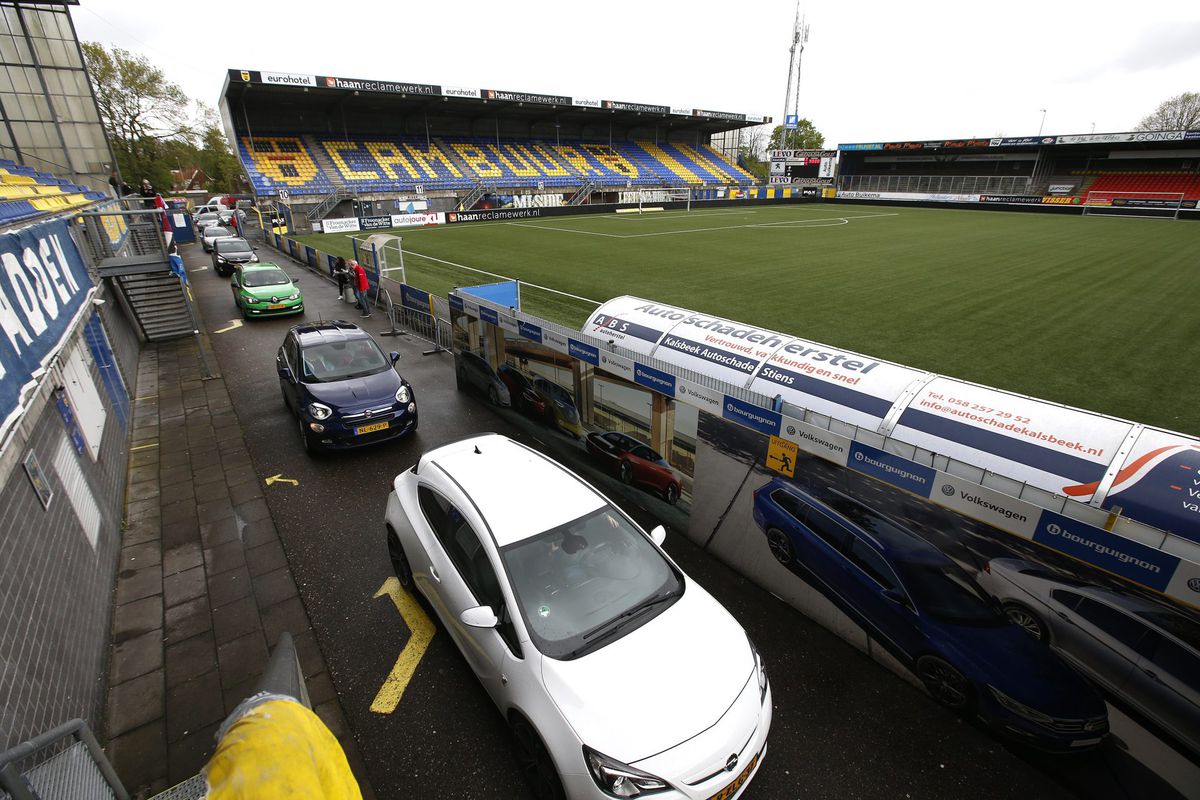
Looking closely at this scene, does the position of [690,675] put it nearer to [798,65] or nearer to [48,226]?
[48,226]

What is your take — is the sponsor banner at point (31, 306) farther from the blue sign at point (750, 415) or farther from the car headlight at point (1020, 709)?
the car headlight at point (1020, 709)

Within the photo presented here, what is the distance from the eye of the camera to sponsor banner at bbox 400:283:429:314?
14.4m

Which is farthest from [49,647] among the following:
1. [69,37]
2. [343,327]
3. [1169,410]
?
[69,37]

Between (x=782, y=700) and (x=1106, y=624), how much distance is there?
2383 millimetres

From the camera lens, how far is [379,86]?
157 feet

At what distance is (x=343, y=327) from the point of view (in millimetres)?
10172

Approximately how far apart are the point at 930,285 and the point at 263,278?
23.9 m

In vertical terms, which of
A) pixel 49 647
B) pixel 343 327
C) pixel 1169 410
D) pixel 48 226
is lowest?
pixel 1169 410

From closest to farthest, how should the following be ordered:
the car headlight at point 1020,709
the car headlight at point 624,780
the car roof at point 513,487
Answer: the car headlight at point 624,780 < the car headlight at point 1020,709 < the car roof at point 513,487

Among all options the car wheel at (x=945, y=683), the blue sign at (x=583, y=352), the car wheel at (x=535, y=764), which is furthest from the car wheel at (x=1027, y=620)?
the blue sign at (x=583, y=352)

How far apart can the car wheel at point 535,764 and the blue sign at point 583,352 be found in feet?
15.5

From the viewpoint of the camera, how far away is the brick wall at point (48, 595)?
3533mm

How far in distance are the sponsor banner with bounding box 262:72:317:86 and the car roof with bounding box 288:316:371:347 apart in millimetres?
45608

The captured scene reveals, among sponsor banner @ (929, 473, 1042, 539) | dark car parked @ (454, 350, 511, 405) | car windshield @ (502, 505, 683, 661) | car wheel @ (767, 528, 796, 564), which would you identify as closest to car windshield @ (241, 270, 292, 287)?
dark car parked @ (454, 350, 511, 405)
